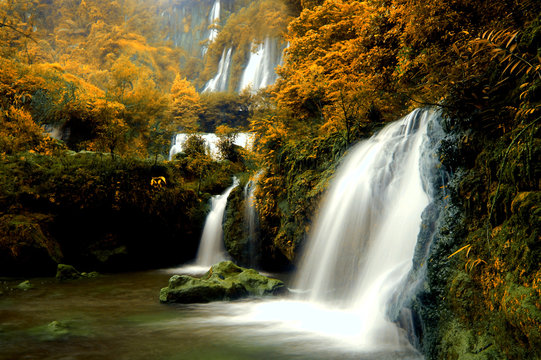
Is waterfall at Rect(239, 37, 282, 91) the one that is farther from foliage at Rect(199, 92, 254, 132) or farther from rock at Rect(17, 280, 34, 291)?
rock at Rect(17, 280, 34, 291)

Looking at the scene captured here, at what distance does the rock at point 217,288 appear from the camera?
563cm

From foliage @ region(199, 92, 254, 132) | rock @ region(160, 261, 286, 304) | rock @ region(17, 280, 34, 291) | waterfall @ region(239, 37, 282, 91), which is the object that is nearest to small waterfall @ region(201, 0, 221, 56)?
waterfall @ region(239, 37, 282, 91)

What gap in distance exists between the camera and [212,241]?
1120 centimetres

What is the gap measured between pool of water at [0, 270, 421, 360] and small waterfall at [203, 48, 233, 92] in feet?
101

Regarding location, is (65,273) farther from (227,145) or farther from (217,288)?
(227,145)

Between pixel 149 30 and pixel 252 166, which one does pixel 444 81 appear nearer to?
pixel 252 166

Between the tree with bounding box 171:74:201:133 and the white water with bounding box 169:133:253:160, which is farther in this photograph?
the tree with bounding box 171:74:201:133

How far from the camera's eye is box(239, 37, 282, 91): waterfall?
87.4ft

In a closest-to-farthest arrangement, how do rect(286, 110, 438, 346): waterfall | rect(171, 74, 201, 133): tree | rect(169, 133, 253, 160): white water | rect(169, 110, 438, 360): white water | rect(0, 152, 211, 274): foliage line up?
rect(169, 110, 438, 360): white water, rect(286, 110, 438, 346): waterfall, rect(0, 152, 211, 274): foliage, rect(169, 133, 253, 160): white water, rect(171, 74, 201, 133): tree

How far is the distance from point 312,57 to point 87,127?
12.4m

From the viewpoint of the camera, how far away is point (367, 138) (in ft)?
20.3

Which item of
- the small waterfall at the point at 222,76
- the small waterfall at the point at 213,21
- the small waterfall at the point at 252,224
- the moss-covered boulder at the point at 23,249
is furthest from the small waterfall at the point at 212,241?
the small waterfall at the point at 213,21

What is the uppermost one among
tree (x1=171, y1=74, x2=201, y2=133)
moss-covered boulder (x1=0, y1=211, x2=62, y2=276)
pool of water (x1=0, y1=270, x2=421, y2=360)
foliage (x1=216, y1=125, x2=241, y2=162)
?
tree (x1=171, y1=74, x2=201, y2=133)

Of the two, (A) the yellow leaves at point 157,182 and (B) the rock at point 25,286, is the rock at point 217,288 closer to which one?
(B) the rock at point 25,286
